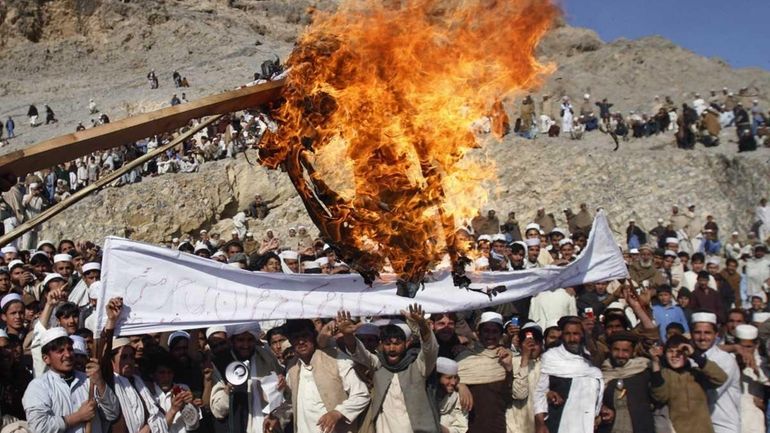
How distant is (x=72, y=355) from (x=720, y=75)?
4239 centimetres

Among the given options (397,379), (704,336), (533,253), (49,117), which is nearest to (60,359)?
(397,379)

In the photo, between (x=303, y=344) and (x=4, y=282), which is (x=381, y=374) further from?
(x=4, y=282)

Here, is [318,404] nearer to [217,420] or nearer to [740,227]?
[217,420]

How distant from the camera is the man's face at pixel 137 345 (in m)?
6.37

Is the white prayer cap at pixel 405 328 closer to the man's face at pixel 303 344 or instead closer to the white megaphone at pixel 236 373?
the man's face at pixel 303 344

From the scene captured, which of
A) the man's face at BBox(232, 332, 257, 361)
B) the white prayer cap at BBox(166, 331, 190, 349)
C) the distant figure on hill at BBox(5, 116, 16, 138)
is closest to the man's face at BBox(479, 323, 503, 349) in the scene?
the man's face at BBox(232, 332, 257, 361)

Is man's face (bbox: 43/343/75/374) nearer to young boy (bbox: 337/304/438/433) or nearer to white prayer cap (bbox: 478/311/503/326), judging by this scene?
young boy (bbox: 337/304/438/433)

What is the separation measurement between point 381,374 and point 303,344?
76 cm

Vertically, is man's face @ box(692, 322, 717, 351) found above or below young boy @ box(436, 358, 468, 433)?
above

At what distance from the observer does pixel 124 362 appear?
5996mm

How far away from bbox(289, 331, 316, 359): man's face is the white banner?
17 centimetres

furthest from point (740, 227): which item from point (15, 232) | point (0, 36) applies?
point (0, 36)

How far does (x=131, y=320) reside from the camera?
5.99 m

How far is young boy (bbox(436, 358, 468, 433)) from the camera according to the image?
650 centimetres
